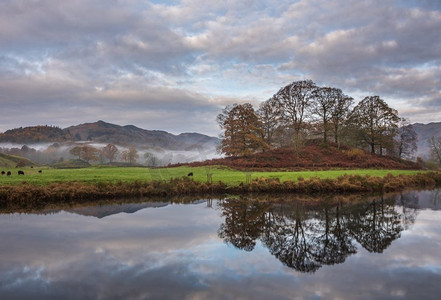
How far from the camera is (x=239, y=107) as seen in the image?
50531mm

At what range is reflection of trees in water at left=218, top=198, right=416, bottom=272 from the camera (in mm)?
10047

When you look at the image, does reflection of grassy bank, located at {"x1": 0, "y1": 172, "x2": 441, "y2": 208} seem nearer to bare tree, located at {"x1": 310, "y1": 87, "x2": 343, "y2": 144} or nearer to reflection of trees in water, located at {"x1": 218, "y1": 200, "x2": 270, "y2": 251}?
→ reflection of trees in water, located at {"x1": 218, "y1": 200, "x2": 270, "y2": 251}

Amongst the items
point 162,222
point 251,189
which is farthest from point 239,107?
point 162,222

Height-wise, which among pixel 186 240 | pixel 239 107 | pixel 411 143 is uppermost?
pixel 239 107

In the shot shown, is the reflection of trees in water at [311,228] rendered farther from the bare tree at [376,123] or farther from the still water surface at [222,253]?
the bare tree at [376,123]

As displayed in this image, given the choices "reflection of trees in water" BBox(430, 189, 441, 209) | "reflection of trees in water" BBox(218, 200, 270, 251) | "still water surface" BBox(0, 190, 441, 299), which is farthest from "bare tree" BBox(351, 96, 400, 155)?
"reflection of trees in water" BBox(218, 200, 270, 251)

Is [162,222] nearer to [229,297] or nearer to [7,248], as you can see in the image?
[7,248]

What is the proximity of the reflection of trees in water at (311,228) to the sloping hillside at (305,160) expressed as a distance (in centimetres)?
2191

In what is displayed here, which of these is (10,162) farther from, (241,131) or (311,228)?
(311,228)

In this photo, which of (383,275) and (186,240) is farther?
(186,240)

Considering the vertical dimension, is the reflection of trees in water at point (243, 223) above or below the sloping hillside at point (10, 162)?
below

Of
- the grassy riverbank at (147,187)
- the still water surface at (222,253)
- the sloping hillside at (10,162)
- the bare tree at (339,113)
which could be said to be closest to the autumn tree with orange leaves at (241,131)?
the bare tree at (339,113)

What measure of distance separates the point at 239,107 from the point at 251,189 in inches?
1123

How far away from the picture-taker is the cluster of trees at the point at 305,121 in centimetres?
4859
